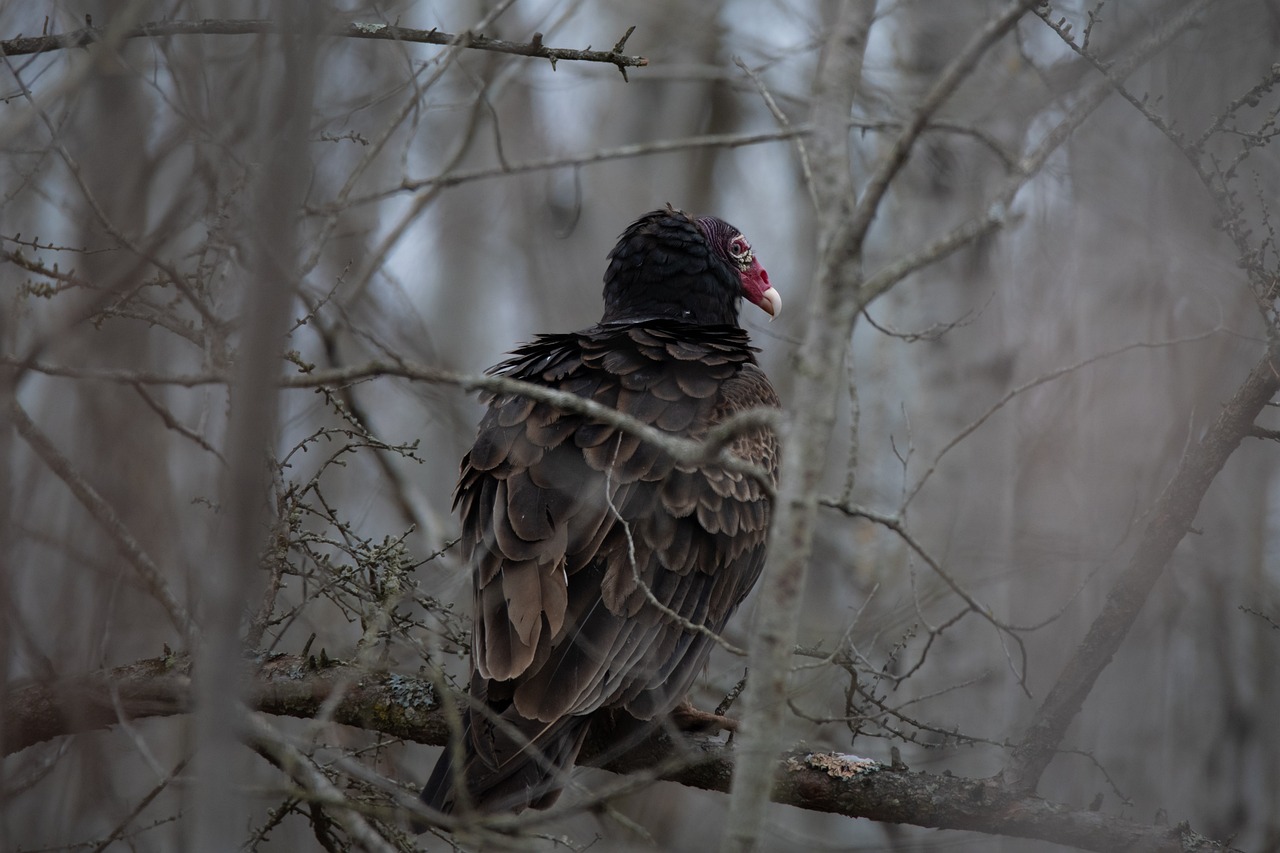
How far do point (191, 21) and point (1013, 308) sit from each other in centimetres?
525

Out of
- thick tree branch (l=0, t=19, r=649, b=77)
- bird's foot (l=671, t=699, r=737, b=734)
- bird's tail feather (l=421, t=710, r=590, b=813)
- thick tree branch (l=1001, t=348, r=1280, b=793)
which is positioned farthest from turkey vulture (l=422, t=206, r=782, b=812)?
thick tree branch (l=0, t=19, r=649, b=77)

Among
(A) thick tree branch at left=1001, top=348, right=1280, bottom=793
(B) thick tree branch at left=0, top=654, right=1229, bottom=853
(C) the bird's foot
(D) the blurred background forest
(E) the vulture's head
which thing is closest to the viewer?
(D) the blurred background forest

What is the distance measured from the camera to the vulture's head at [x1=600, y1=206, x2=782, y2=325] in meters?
4.55

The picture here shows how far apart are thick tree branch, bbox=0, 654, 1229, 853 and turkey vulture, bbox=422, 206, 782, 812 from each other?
0.19 metres

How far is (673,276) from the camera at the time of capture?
15.0 ft

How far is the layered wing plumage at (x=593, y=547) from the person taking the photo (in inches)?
119

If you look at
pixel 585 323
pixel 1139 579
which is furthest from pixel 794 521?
pixel 585 323

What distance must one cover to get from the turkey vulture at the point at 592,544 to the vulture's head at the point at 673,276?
0.60m

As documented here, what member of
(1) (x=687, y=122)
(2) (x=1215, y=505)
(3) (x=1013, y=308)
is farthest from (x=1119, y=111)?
(1) (x=687, y=122)

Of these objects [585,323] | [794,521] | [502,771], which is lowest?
[502,771]

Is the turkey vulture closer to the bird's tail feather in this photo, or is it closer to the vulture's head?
the bird's tail feather

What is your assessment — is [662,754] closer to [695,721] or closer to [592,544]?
[695,721]

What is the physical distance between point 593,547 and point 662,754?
2.21 feet

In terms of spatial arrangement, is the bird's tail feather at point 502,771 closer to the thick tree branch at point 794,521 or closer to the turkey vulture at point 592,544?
the turkey vulture at point 592,544
